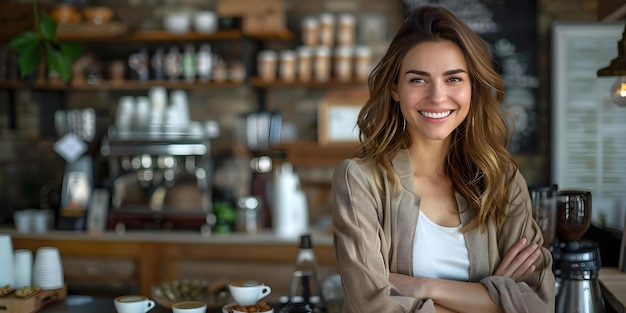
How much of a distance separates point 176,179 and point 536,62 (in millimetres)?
2230

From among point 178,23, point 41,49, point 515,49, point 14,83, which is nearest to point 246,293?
point 41,49

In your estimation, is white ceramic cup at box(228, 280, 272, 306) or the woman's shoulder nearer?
the woman's shoulder

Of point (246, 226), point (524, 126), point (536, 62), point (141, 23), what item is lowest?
point (246, 226)

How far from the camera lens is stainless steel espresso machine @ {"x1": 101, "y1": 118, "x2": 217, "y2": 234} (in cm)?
412

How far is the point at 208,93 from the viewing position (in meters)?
4.54

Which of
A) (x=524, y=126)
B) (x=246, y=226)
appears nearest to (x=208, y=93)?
(x=246, y=226)

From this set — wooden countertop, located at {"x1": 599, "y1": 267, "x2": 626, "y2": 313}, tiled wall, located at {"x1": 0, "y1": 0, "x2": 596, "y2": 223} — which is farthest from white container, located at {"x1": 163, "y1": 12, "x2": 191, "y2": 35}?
wooden countertop, located at {"x1": 599, "y1": 267, "x2": 626, "y2": 313}

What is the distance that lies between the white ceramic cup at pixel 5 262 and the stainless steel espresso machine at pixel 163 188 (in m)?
1.80

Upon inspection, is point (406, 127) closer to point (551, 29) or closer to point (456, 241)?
point (456, 241)

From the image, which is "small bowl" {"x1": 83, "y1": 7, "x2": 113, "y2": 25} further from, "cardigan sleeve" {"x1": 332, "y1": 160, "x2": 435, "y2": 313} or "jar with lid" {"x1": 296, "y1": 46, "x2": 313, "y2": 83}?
"cardigan sleeve" {"x1": 332, "y1": 160, "x2": 435, "y2": 313}

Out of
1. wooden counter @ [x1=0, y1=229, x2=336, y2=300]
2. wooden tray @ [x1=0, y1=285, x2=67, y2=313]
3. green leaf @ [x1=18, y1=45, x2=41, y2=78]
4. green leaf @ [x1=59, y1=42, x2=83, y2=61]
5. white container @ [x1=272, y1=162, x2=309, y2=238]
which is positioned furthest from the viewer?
white container @ [x1=272, y1=162, x2=309, y2=238]

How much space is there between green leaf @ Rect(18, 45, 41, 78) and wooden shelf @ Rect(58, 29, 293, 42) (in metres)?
1.61

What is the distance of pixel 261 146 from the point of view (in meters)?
4.20

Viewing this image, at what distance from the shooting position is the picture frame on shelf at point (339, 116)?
13.9 feet
